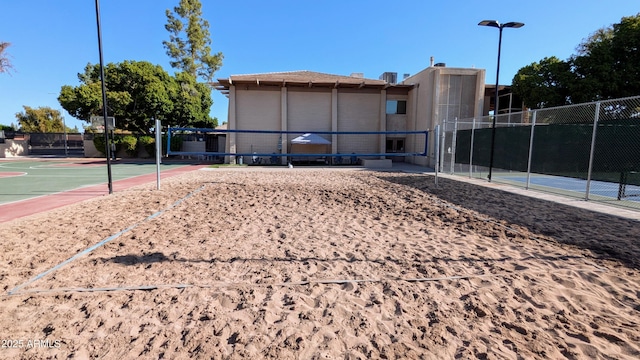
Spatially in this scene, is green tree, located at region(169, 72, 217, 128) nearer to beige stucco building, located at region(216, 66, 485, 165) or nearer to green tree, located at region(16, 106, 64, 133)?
beige stucco building, located at region(216, 66, 485, 165)

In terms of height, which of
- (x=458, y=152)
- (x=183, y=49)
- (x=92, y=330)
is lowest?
(x=92, y=330)

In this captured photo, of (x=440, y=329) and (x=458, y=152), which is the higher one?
(x=458, y=152)

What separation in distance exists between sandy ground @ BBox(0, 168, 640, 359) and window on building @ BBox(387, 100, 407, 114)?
18.8 metres

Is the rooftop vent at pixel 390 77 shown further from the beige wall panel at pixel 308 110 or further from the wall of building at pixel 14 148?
the wall of building at pixel 14 148

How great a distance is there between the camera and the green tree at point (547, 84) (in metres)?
18.9

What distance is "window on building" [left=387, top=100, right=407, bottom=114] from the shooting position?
23672 millimetres

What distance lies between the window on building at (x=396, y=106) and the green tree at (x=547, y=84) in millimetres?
7705

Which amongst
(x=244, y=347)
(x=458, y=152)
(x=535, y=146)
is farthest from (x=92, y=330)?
(x=458, y=152)

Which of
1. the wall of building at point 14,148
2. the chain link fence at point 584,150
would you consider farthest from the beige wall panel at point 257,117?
the wall of building at point 14,148

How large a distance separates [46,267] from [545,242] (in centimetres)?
691

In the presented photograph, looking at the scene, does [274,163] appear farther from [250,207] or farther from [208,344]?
[208,344]

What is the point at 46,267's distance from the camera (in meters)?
3.54

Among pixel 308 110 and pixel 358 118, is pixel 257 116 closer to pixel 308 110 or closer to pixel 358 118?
pixel 308 110

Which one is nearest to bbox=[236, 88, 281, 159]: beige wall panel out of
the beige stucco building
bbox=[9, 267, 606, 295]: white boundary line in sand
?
the beige stucco building
